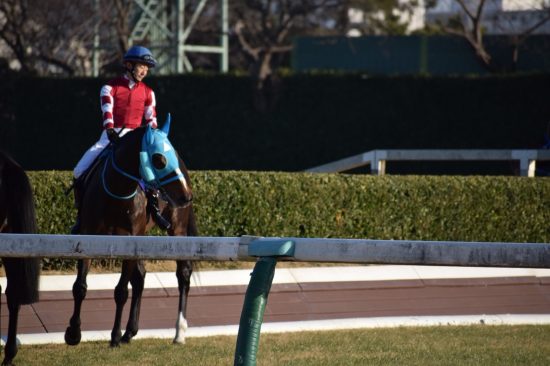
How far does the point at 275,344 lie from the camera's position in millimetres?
7582

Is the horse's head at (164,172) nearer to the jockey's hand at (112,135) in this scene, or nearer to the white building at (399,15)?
the jockey's hand at (112,135)

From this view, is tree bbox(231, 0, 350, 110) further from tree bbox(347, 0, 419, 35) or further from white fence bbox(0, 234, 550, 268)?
white fence bbox(0, 234, 550, 268)

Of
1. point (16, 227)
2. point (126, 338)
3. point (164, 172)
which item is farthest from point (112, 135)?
point (126, 338)

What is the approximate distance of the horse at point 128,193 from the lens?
762 centimetres

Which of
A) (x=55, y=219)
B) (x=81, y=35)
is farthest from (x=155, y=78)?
(x=55, y=219)

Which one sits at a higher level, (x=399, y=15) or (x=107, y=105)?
(x=399, y=15)

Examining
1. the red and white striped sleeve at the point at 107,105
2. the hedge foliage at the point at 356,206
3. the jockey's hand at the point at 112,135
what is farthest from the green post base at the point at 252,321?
the hedge foliage at the point at 356,206

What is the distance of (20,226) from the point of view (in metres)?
7.06

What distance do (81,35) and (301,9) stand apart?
691 cm

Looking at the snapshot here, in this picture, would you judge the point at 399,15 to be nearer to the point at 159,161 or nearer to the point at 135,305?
the point at 135,305

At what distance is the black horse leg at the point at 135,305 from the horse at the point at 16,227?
1.19m

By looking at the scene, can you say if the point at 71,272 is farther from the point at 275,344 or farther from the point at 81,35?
the point at 81,35

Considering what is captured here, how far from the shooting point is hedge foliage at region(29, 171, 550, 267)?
11945mm

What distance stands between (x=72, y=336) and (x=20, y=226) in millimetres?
1030
